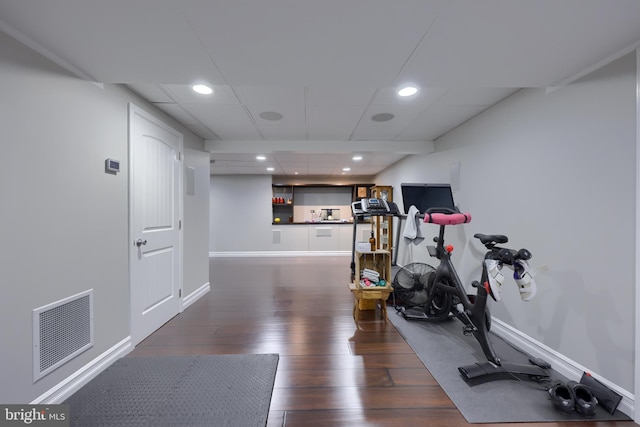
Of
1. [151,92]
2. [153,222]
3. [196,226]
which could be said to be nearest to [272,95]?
[151,92]

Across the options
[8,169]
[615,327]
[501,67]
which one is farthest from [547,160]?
[8,169]

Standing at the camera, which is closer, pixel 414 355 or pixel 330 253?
pixel 414 355

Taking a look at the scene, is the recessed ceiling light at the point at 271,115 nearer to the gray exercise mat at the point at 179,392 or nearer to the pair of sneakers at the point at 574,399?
the gray exercise mat at the point at 179,392

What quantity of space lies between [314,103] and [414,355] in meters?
2.53

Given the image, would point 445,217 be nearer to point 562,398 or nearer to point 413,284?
point 413,284

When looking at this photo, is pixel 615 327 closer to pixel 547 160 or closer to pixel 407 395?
pixel 547 160

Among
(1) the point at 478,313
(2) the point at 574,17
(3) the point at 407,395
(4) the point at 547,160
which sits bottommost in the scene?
(3) the point at 407,395

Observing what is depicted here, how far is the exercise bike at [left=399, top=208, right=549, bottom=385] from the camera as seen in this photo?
1.77 m

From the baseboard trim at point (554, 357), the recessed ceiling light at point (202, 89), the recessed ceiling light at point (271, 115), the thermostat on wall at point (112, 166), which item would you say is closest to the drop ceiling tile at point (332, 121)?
the recessed ceiling light at point (271, 115)

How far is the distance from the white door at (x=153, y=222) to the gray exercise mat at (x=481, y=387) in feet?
8.59

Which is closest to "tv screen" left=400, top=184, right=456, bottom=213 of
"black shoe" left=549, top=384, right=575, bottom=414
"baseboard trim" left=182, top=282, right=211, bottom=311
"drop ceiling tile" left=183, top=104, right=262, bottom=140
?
"black shoe" left=549, top=384, right=575, bottom=414

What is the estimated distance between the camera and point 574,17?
48.4 inches

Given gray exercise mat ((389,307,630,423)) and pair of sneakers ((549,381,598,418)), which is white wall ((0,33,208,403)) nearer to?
gray exercise mat ((389,307,630,423))

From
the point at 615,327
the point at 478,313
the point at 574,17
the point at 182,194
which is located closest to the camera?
the point at 574,17
